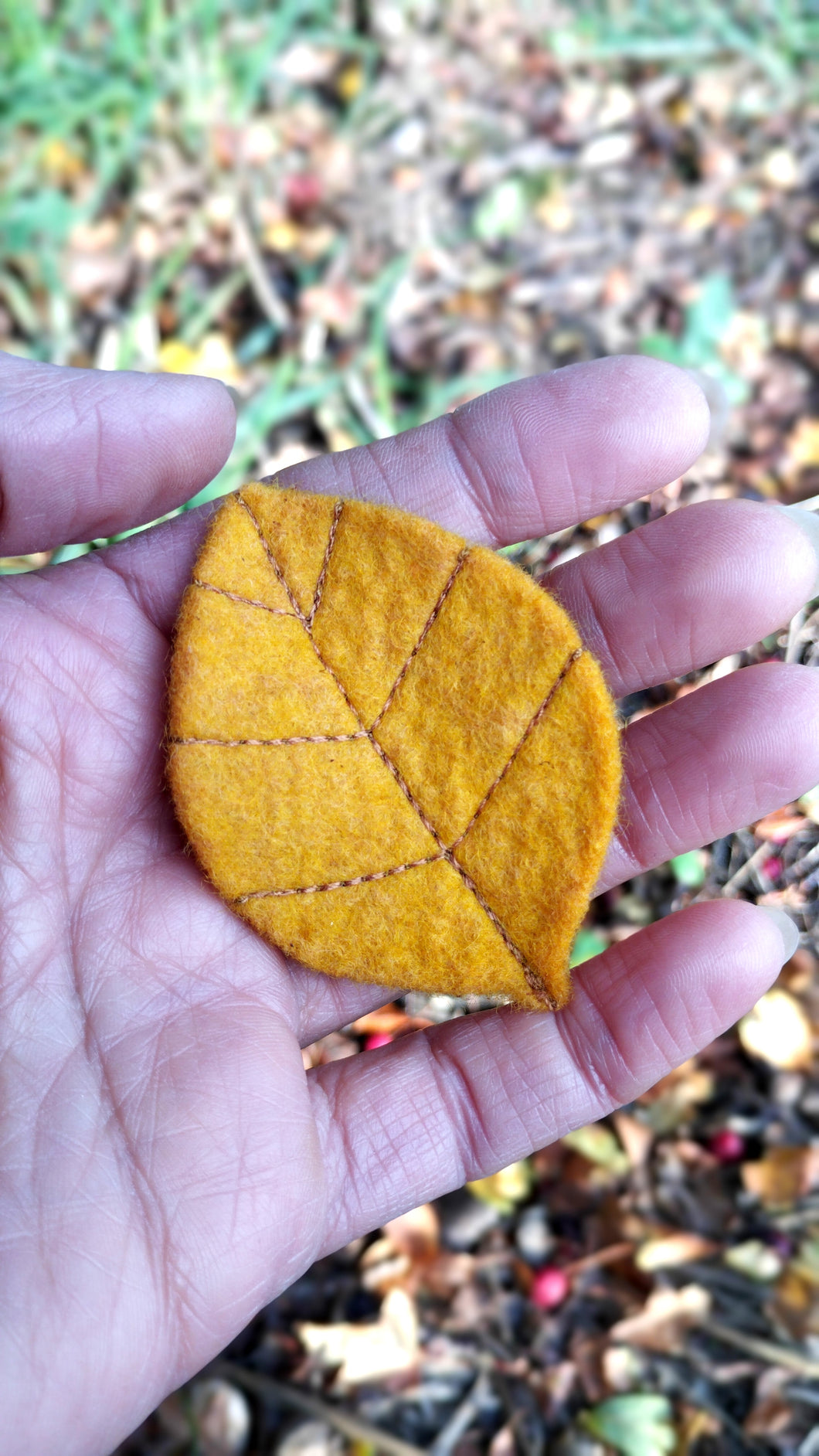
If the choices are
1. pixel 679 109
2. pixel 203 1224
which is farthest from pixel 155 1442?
pixel 679 109

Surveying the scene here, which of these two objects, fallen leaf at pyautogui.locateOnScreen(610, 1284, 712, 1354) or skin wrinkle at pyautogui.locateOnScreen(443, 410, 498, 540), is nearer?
skin wrinkle at pyautogui.locateOnScreen(443, 410, 498, 540)

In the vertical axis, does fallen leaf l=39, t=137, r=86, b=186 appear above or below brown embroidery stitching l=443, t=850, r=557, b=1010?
above

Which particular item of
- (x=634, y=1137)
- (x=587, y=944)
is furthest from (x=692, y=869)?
(x=634, y=1137)

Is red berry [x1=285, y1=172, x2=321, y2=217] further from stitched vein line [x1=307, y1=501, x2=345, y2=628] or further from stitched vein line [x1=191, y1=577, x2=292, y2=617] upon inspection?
stitched vein line [x1=191, y1=577, x2=292, y2=617]

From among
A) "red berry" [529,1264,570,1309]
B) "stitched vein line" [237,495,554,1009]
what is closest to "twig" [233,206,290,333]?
"stitched vein line" [237,495,554,1009]

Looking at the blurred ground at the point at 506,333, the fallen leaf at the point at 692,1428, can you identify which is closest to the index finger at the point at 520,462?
the blurred ground at the point at 506,333
